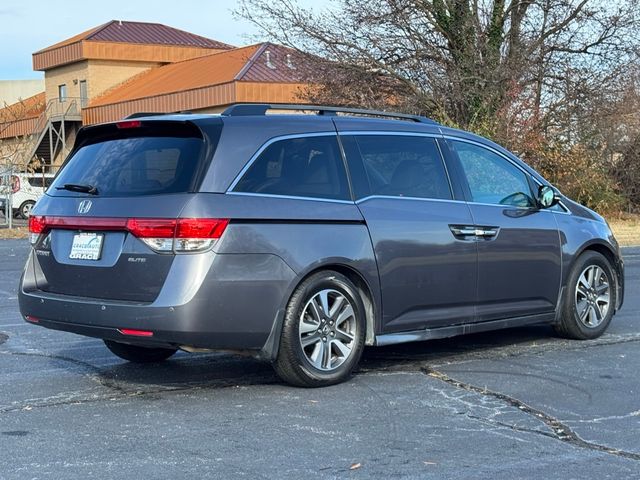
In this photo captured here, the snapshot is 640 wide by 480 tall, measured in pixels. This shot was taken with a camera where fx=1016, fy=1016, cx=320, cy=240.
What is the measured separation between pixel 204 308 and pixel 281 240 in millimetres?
662

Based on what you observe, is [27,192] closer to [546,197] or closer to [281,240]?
[546,197]

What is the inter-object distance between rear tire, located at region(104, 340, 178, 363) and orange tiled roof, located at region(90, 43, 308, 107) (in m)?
25.1

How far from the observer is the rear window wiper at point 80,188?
257 inches

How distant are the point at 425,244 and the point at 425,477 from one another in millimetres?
2588

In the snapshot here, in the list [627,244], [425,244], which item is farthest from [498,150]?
[627,244]

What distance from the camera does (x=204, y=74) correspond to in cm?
4375

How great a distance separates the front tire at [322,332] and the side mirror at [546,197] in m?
2.13

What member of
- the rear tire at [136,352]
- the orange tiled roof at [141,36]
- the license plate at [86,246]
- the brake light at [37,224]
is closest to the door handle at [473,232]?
the rear tire at [136,352]

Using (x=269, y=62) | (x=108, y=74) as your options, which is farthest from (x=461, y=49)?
(x=108, y=74)

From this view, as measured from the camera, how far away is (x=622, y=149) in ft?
106

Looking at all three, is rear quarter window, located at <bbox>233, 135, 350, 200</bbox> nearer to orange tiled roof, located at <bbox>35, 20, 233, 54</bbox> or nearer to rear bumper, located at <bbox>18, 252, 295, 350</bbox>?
rear bumper, located at <bbox>18, 252, 295, 350</bbox>

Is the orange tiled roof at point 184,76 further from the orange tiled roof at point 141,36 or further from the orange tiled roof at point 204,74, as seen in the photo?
the orange tiled roof at point 141,36

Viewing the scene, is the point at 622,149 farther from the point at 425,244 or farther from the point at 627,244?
the point at 425,244

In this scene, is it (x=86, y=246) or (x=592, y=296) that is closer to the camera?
(x=86, y=246)
